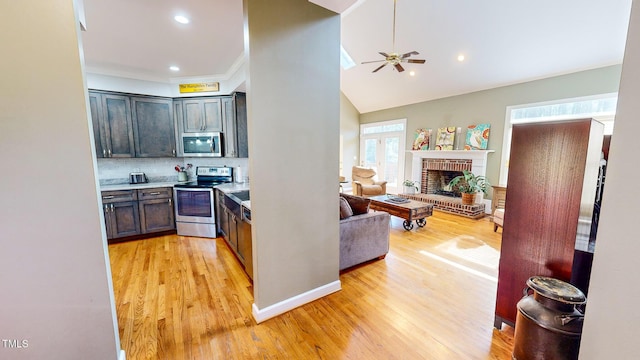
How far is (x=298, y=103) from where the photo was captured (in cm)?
196

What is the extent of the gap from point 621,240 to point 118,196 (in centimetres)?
489

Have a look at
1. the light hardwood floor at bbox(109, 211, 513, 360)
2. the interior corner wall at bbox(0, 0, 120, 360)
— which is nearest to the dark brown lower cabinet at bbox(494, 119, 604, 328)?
the light hardwood floor at bbox(109, 211, 513, 360)

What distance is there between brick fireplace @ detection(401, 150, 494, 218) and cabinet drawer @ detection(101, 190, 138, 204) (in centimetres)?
599

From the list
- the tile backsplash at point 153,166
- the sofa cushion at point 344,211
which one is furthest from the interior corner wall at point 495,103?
the tile backsplash at point 153,166

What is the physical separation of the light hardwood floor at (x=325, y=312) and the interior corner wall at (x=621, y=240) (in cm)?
111

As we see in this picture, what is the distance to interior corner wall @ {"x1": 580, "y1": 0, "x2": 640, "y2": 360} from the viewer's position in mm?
743

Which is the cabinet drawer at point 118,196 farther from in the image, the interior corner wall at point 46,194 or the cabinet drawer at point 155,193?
the interior corner wall at point 46,194

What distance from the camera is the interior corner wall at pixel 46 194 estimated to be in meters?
1.16

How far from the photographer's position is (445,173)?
21.1 ft

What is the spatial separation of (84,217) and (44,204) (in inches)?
6.9

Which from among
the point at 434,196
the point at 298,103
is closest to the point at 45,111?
the point at 298,103

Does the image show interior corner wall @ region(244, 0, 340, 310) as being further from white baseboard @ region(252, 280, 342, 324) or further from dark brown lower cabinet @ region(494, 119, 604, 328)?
dark brown lower cabinet @ region(494, 119, 604, 328)

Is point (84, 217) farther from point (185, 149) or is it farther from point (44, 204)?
point (185, 149)

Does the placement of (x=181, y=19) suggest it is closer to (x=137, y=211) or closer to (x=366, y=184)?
(x=137, y=211)
